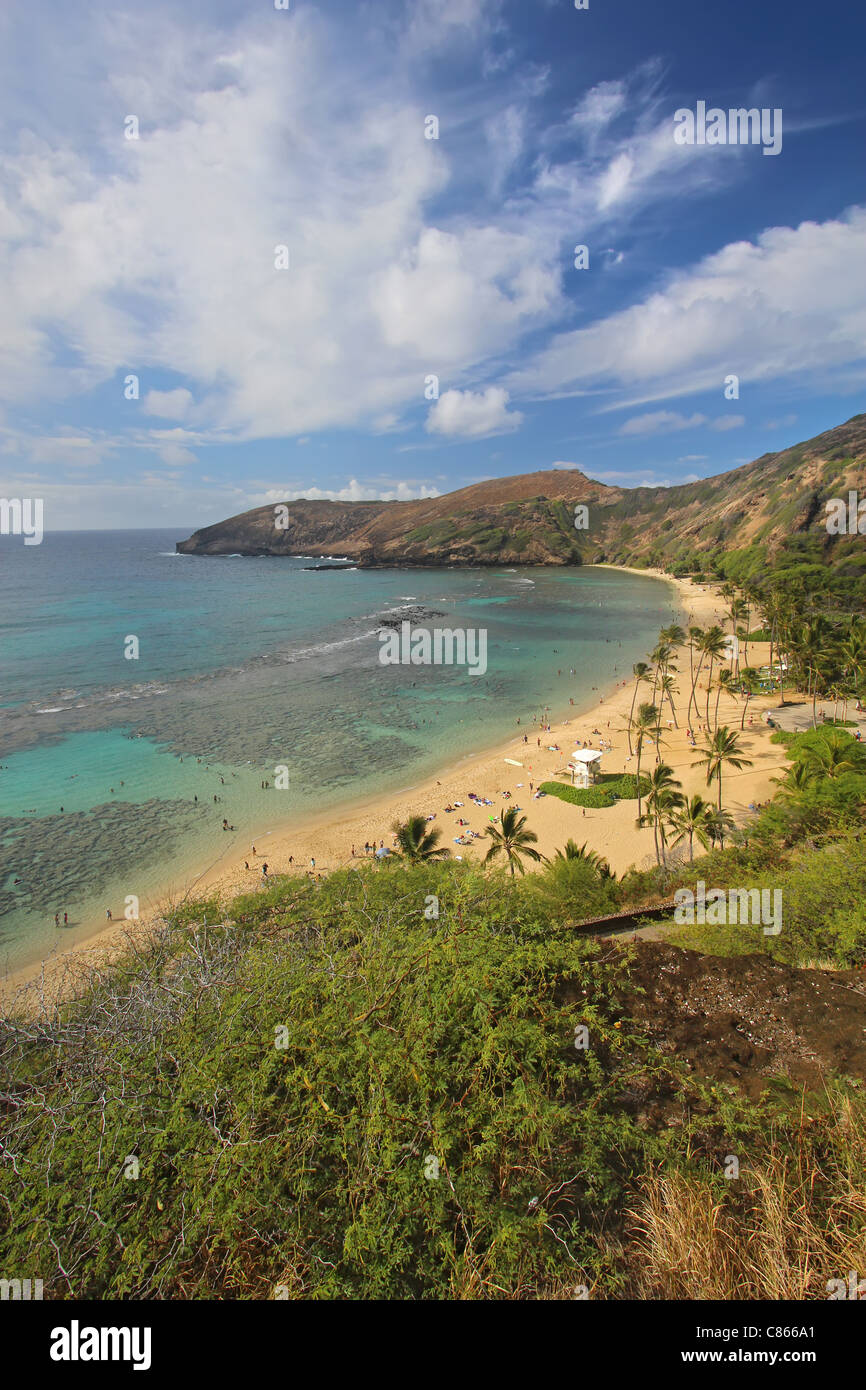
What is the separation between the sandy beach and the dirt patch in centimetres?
1103

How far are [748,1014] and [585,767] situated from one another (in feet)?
83.3

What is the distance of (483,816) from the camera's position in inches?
1361

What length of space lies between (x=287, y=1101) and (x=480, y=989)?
388 centimetres

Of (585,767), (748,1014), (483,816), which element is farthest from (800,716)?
(748,1014)

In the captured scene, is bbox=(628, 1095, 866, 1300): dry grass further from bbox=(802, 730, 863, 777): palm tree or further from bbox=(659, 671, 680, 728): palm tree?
bbox=(659, 671, 680, 728): palm tree

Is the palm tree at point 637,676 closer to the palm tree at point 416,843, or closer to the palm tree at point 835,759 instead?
the palm tree at point 835,759

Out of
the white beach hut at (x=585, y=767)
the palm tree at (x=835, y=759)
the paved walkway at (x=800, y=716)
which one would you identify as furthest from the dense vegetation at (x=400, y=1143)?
the paved walkway at (x=800, y=716)

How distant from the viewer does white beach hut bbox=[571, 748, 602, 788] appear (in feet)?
123

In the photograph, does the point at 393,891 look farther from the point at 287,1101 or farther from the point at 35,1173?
the point at 35,1173

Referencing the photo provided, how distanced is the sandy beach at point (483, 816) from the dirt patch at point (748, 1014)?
36.2ft

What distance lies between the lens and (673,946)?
578 inches

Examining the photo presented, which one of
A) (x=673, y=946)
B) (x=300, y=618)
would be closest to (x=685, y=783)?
(x=673, y=946)

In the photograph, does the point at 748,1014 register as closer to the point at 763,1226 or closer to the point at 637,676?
the point at 763,1226

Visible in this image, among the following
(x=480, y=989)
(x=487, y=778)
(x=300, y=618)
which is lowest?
(x=487, y=778)
